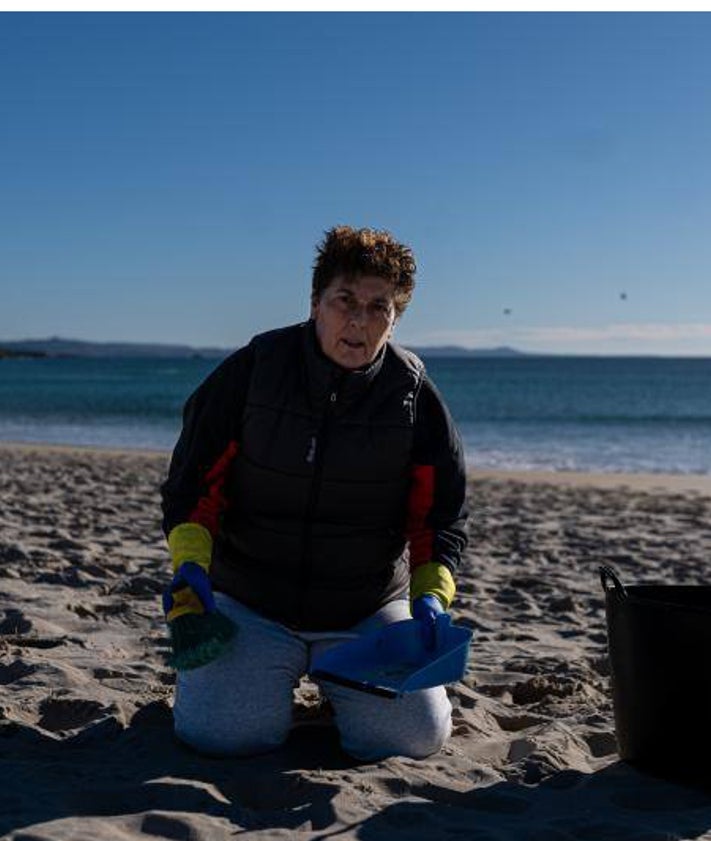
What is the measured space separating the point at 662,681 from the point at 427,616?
65cm

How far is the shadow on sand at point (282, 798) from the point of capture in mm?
2596

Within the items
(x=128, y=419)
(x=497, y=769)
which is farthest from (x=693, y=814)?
(x=128, y=419)

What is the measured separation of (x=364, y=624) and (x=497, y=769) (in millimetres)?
587

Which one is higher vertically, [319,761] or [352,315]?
[352,315]

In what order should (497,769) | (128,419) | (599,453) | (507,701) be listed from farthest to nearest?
(128,419)
(599,453)
(507,701)
(497,769)

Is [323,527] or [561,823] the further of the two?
[323,527]

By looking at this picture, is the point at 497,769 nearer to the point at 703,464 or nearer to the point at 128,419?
the point at 703,464

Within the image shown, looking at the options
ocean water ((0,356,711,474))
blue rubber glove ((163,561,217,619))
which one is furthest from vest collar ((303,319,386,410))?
ocean water ((0,356,711,474))

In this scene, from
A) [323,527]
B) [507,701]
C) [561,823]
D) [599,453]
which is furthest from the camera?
[599,453]

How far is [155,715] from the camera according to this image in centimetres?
343

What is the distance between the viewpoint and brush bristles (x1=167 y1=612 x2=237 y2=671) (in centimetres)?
308

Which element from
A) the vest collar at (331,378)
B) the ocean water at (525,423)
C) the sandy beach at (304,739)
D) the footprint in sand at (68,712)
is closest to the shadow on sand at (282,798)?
the sandy beach at (304,739)

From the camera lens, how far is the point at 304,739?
3.34 meters

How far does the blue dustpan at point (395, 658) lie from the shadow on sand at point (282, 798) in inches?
9.0
